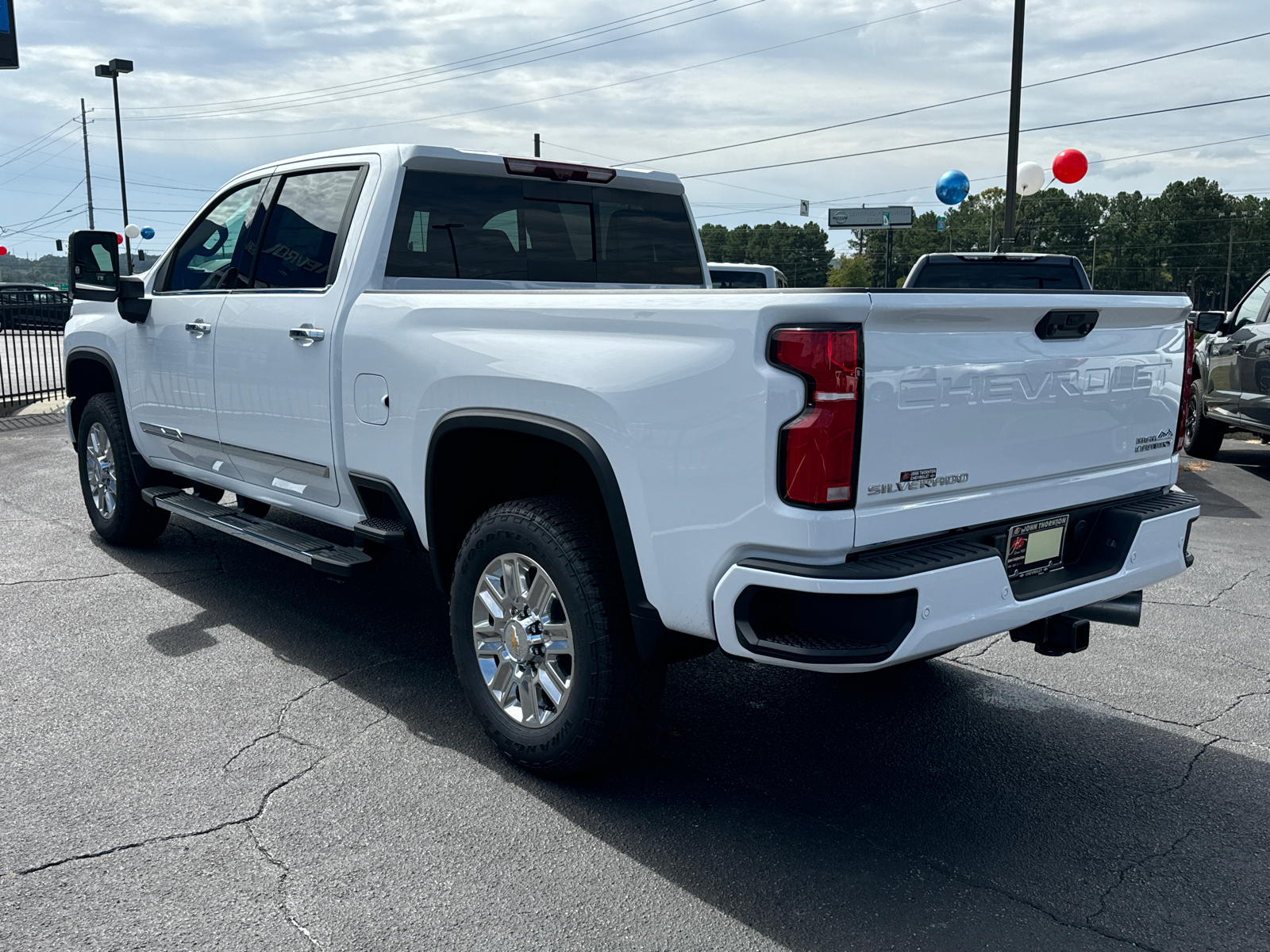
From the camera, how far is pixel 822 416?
8.64ft

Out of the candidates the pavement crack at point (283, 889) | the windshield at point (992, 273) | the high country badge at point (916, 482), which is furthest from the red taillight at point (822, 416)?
the windshield at point (992, 273)

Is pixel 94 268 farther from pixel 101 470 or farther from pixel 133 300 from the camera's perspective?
pixel 101 470

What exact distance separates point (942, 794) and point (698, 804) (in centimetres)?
80

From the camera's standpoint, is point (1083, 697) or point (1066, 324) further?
point (1083, 697)

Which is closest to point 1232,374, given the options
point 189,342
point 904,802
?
point 904,802

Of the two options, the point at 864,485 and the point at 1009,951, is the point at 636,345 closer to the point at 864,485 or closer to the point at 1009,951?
the point at 864,485

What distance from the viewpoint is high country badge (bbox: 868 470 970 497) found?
2.72 m

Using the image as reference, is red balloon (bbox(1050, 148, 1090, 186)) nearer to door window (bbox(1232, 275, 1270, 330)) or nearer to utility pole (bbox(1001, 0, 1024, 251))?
utility pole (bbox(1001, 0, 1024, 251))

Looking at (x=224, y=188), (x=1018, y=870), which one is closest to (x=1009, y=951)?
(x=1018, y=870)

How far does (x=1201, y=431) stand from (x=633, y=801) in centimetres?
974

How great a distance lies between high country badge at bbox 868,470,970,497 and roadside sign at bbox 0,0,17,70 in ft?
50.7

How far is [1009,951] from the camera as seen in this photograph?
8.50 ft

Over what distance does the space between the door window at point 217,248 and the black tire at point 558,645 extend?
229 centimetres

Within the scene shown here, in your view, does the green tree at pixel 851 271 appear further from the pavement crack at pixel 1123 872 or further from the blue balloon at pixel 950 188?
the pavement crack at pixel 1123 872
